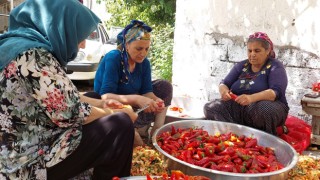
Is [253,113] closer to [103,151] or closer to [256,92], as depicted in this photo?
[256,92]

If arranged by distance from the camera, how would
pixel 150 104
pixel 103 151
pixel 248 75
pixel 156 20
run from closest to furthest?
pixel 103 151
pixel 150 104
pixel 248 75
pixel 156 20

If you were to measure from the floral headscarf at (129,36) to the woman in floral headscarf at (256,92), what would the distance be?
115 centimetres

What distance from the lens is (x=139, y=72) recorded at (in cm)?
374

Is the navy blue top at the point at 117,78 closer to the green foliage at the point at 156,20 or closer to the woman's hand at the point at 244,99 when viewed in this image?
the woman's hand at the point at 244,99

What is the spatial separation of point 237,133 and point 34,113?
88.8 inches

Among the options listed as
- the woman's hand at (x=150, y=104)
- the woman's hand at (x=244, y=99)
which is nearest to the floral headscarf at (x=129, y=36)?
the woman's hand at (x=150, y=104)

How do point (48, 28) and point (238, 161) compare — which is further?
point (238, 161)

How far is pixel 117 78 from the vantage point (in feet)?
11.6

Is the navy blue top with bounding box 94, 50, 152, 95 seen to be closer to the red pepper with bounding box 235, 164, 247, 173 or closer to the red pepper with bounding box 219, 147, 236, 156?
the red pepper with bounding box 219, 147, 236, 156

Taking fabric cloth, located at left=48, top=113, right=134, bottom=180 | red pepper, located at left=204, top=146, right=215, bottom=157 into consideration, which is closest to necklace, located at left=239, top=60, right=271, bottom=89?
red pepper, located at left=204, top=146, right=215, bottom=157

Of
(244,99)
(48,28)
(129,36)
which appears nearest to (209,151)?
(244,99)

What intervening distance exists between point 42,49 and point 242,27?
12.2 ft

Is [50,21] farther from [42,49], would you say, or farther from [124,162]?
[124,162]

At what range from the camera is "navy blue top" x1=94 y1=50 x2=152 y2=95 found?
3490 millimetres
